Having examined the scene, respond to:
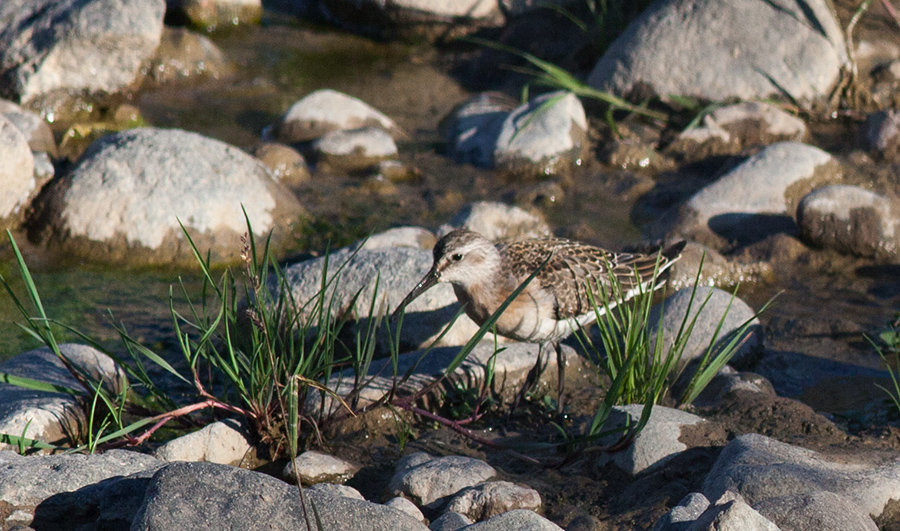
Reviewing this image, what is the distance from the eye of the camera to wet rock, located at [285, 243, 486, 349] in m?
6.09

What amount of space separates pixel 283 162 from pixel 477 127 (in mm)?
2226

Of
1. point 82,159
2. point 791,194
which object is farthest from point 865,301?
point 82,159

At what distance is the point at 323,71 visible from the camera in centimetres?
1195

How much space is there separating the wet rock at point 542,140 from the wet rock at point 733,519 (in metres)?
5.95

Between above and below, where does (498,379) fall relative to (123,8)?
below

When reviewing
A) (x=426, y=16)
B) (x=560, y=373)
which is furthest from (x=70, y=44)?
(x=560, y=373)

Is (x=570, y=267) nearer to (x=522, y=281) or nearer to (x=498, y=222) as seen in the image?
(x=522, y=281)

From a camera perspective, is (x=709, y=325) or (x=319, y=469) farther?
(x=709, y=325)

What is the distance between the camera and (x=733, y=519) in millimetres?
3412

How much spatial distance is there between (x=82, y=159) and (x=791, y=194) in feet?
20.4

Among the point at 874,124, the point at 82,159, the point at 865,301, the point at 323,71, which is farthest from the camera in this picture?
the point at 323,71

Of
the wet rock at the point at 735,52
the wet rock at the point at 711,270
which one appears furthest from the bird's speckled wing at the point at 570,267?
the wet rock at the point at 735,52

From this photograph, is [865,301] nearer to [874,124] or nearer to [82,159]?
[874,124]

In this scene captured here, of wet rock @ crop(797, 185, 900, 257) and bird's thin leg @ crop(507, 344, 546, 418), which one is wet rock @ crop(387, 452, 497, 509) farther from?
wet rock @ crop(797, 185, 900, 257)
